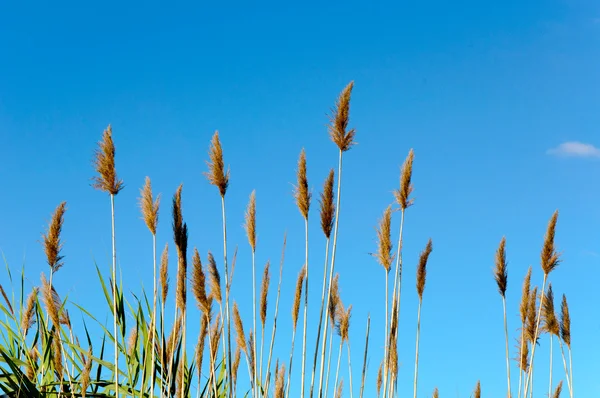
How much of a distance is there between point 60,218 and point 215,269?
3.13 feet

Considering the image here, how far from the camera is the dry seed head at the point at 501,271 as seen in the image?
4.91 meters

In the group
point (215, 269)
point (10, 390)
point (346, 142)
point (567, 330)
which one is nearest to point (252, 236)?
point (215, 269)

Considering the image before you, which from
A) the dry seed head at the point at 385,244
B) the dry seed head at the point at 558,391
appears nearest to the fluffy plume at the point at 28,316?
the dry seed head at the point at 385,244

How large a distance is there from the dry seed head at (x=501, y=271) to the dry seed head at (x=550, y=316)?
1.44 ft

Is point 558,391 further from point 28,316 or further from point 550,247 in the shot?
point 28,316

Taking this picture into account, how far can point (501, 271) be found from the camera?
4.92 metres

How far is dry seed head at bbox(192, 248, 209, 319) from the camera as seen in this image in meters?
3.92

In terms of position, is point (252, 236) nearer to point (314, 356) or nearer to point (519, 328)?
point (314, 356)

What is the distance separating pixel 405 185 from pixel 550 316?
169 cm

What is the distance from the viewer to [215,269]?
4102mm

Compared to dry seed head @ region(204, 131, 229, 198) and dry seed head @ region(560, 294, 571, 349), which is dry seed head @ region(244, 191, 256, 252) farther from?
dry seed head @ region(560, 294, 571, 349)

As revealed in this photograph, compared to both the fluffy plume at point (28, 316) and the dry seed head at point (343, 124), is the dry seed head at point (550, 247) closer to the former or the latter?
the dry seed head at point (343, 124)

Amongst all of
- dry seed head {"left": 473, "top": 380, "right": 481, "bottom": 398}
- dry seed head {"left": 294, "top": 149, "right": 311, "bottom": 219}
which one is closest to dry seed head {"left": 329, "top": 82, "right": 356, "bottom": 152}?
dry seed head {"left": 294, "top": 149, "right": 311, "bottom": 219}

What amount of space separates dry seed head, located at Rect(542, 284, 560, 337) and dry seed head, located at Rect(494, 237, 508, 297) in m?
0.44
